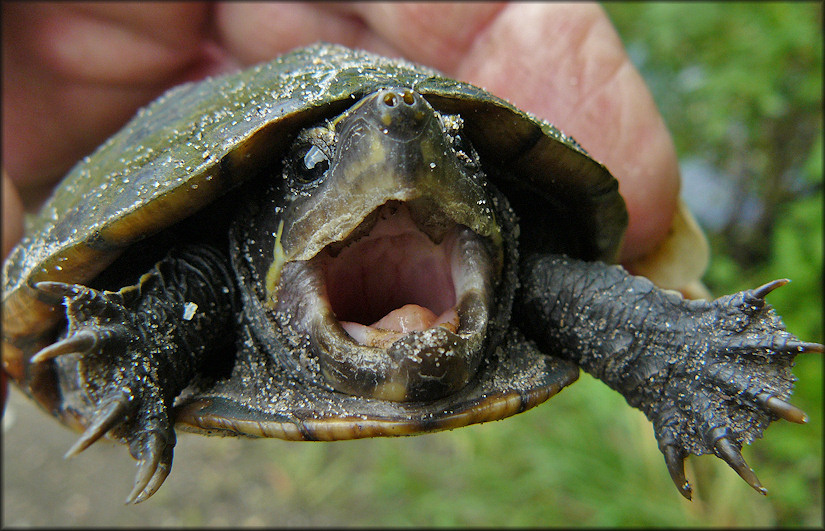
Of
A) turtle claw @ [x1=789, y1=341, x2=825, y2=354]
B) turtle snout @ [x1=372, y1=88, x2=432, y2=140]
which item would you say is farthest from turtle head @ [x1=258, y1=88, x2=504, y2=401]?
turtle claw @ [x1=789, y1=341, x2=825, y2=354]

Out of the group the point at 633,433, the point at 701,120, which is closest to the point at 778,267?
the point at 633,433

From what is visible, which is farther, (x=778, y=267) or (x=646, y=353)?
(x=778, y=267)

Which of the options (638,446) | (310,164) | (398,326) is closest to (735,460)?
(398,326)

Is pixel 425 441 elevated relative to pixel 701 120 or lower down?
lower down

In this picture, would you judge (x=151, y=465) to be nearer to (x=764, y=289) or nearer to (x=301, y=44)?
(x=764, y=289)

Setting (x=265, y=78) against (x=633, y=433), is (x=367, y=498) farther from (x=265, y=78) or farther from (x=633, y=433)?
(x=265, y=78)
